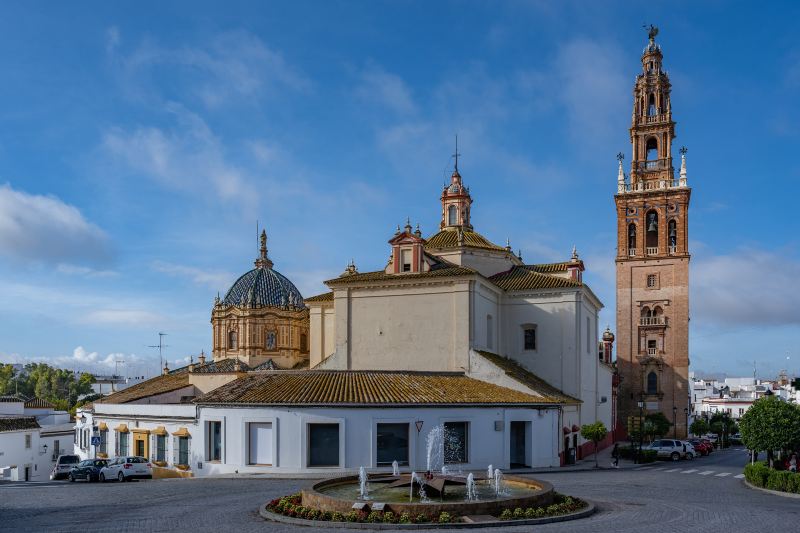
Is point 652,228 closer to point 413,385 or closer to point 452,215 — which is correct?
point 452,215

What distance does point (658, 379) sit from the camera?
225 ft

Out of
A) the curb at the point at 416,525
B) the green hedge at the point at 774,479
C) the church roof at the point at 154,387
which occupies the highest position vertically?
the church roof at the point at 154,387

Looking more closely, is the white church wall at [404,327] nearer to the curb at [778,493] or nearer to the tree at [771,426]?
the tree at [771,426]

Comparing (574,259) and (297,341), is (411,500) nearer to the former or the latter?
(574,259)

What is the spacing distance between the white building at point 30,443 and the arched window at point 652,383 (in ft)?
167

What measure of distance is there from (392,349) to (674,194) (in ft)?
125

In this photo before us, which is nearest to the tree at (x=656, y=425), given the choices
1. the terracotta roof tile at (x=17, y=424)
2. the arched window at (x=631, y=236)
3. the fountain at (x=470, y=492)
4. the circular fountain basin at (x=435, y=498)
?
the arched window at (x=631, y=236)

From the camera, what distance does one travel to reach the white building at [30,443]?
55.1 meters

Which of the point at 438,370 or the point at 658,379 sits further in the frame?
the point at 658,379

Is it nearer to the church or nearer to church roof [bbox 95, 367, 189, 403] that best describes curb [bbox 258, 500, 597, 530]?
the church

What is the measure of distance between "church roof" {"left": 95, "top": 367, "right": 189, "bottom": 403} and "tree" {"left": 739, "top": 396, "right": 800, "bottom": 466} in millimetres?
34325

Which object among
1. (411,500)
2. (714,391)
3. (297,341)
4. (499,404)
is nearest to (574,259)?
(499,404)

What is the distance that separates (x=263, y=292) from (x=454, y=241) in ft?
61.8

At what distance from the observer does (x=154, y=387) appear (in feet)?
182
